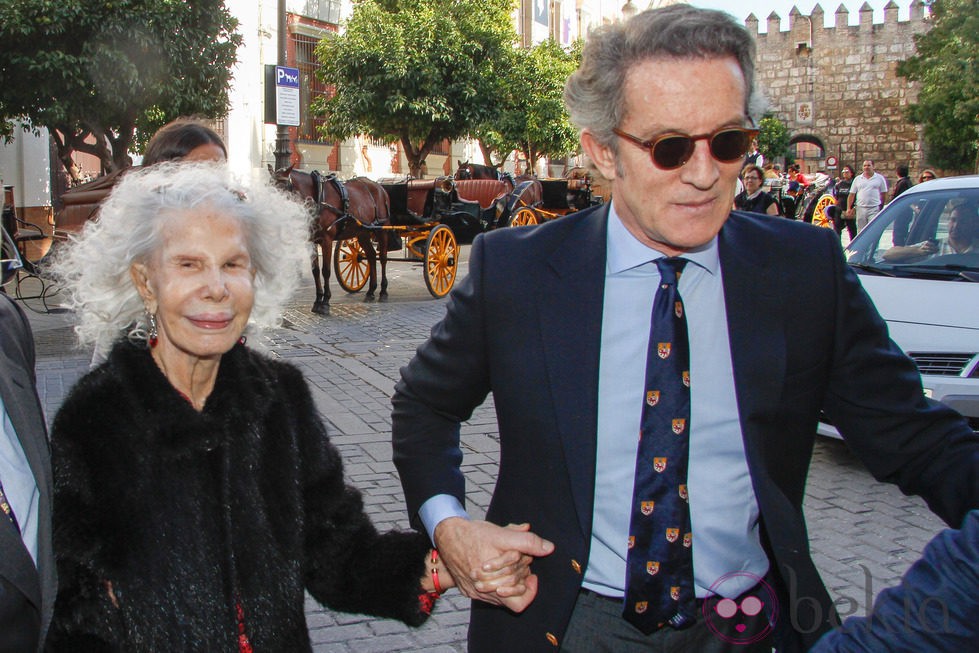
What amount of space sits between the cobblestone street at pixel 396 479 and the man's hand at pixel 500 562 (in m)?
0.69

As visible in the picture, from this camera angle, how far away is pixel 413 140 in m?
22.4

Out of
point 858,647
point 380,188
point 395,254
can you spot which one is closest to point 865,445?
point 858,647

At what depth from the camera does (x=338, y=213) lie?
12.0 meters

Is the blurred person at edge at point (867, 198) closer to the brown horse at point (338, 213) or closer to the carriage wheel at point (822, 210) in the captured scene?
the carriage wheel at point (822, 210)

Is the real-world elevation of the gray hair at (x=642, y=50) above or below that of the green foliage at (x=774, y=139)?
below

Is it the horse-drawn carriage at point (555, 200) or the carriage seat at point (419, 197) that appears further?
the horse-drawn carriage at point (555, 200)

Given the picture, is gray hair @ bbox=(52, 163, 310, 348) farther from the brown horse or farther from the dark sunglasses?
the brown horse

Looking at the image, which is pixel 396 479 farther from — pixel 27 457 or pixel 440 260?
pixel 440 260

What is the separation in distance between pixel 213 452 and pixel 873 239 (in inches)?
229

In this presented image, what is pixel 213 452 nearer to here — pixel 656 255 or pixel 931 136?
pixel 656 255

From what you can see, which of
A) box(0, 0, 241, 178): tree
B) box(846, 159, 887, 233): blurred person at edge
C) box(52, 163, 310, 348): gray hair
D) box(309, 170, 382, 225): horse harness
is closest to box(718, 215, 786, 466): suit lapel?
box(52, 163, 310, 348): gray hair

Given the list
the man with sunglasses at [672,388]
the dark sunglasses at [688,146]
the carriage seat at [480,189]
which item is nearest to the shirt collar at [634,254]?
the man with sunglasses at [672,388]

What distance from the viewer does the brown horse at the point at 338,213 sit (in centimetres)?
1166

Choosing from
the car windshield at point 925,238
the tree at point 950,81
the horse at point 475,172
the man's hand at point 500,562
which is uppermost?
the tree at point 950,81
